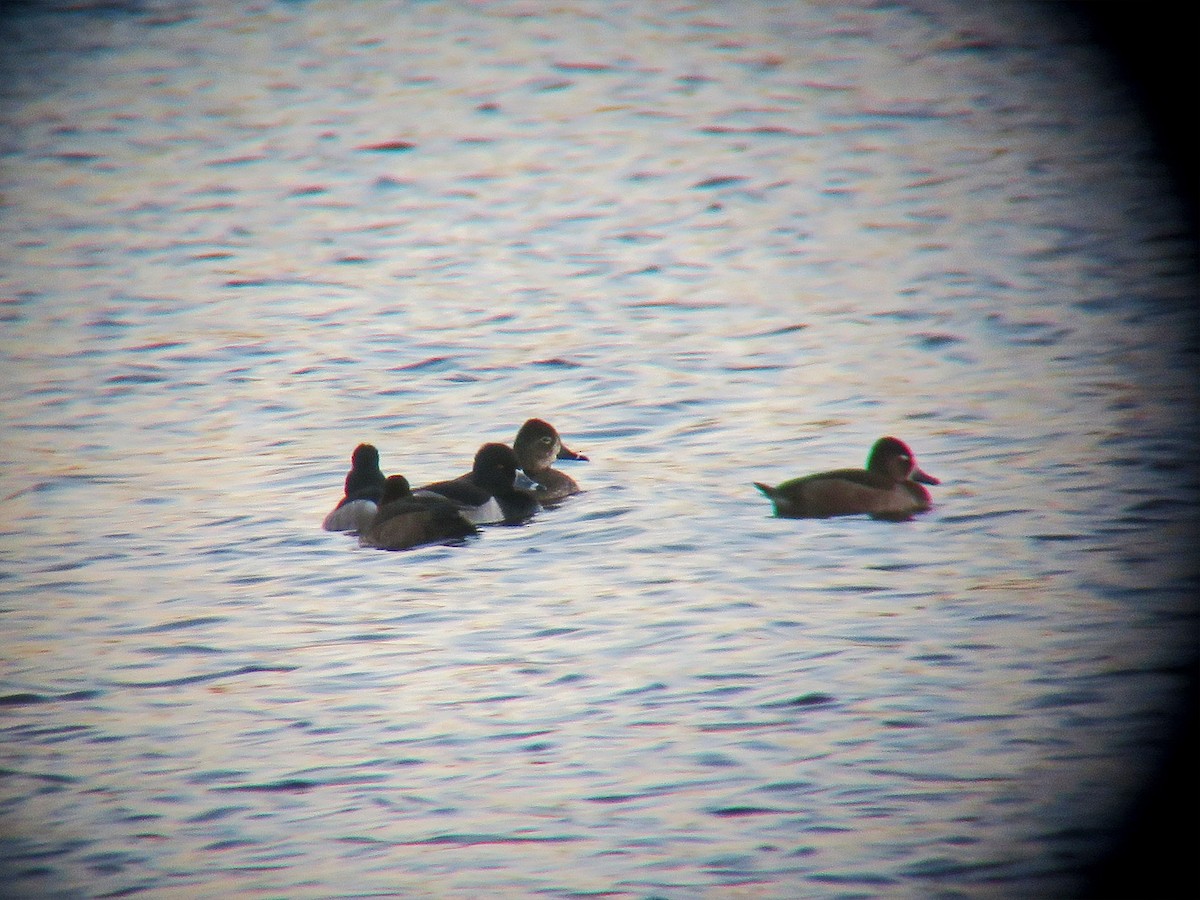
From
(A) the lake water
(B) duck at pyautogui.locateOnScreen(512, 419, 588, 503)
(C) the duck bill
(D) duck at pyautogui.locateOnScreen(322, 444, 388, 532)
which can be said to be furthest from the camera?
(C) the duck bill

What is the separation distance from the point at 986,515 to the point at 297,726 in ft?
13.2

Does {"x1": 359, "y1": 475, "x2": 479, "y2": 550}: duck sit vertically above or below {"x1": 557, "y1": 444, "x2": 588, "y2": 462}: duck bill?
below

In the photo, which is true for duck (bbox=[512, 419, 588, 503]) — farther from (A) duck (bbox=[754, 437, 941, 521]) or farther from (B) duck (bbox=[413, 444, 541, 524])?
(A) duck (bbox=[754, 437, 941, 521])

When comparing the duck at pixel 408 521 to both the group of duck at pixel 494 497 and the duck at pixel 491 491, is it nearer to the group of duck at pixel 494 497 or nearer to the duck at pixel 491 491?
the group of duck at pixel 494 497

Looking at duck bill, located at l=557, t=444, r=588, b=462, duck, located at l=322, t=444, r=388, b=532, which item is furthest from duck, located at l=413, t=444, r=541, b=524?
duck bill, located at l=557, t=444, r=588, b=462

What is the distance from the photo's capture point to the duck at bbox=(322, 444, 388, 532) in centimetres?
887

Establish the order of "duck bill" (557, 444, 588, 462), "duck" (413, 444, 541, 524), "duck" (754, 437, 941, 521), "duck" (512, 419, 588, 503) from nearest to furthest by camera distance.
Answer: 1. "duck" (754, 437, 941, 521)
2. "duck" (413, 444, 541, 524)
3. "duck" (512, 419, 588, 503)
4. "duck bill" (557, 444, 588, 462)

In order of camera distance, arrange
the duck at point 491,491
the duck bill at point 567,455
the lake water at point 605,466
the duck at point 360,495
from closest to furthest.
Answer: the lake water at point 605,466
the duck at point 360,495
the duck at point 491,491
the duck bill at point 567,455

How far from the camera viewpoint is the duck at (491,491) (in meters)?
9.03

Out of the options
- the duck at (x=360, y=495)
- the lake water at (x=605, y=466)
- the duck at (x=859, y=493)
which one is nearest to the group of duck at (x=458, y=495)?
the duck at (x=360, y=495)

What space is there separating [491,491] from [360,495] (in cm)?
75

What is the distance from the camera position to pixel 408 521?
8664 millimetres

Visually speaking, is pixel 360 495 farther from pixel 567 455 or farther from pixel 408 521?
pixel 567 455

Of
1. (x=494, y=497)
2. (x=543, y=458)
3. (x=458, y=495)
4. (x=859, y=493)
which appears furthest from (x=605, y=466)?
(x=859, y=493)
